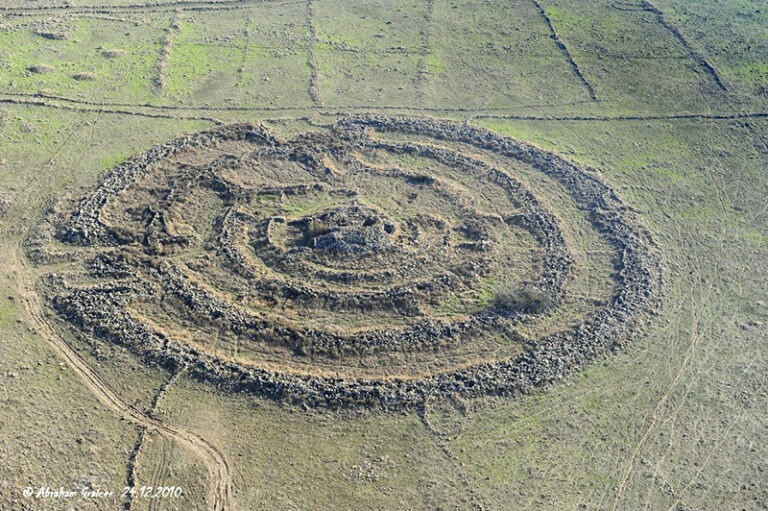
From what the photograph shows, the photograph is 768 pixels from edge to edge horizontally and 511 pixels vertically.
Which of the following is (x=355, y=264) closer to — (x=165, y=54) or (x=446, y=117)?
(x=446, y=117)

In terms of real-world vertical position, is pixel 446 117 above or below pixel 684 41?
below

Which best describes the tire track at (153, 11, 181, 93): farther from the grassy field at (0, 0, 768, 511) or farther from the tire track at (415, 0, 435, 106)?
the tire track at (415, 0, 435, 106)

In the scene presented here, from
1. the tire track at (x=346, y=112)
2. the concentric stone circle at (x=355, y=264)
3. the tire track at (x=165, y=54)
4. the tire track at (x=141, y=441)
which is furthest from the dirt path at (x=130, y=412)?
the tire track at (x=165, y=54)

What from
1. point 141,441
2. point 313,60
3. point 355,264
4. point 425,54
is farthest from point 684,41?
point 141,441

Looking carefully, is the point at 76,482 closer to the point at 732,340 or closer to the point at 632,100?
the point at 732,340

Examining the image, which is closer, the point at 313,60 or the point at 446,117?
the point at 446,117

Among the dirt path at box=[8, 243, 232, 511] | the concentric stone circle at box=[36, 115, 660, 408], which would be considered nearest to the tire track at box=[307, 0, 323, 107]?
the concentric stone circle at box=[36, 115, 660, 408]
